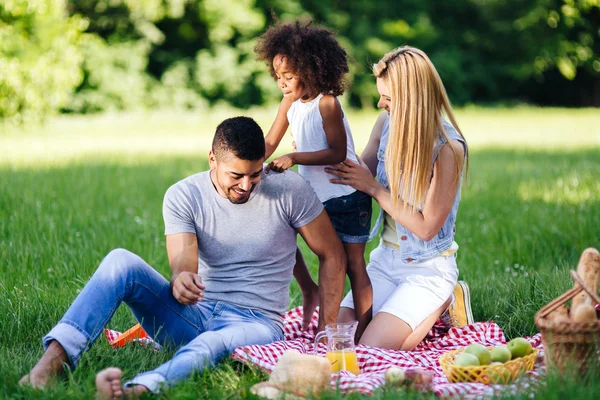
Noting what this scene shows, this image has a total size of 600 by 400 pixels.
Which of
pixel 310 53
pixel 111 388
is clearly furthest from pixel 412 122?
pixel 111 388

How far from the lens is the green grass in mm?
3650

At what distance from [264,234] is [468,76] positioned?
29174 millimetres

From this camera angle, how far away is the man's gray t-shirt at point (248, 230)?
396 centimetres

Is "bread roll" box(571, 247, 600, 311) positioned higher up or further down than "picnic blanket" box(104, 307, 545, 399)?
higher up

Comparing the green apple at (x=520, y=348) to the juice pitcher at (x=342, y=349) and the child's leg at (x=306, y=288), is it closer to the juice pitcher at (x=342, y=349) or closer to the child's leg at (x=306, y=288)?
the juice pitcher at (x=342, y=349)

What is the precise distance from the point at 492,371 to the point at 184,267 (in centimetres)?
149

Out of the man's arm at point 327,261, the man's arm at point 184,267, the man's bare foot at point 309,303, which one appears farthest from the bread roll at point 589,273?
the man's bare foot at point 309,303

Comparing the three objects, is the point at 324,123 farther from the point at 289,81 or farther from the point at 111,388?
the point at 111,388

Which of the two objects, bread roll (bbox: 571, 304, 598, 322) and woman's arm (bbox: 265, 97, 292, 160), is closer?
bread roll (bbox: 571, 304, 598, 322)

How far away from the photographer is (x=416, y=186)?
4.20 meters

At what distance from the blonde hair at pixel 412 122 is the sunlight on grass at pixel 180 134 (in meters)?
7.30

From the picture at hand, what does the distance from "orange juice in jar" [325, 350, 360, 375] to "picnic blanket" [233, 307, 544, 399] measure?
0.21 feet

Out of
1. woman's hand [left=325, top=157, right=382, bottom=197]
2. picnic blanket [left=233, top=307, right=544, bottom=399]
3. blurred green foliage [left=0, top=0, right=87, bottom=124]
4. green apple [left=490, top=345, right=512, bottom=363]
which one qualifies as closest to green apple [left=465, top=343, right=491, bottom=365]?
green apple [left=490, top=345, right=512, bottom=363]

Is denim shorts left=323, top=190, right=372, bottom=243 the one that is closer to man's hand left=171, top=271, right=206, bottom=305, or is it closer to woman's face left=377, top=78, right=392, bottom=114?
woman's face left=377, top=78, right=392, bottom=114
